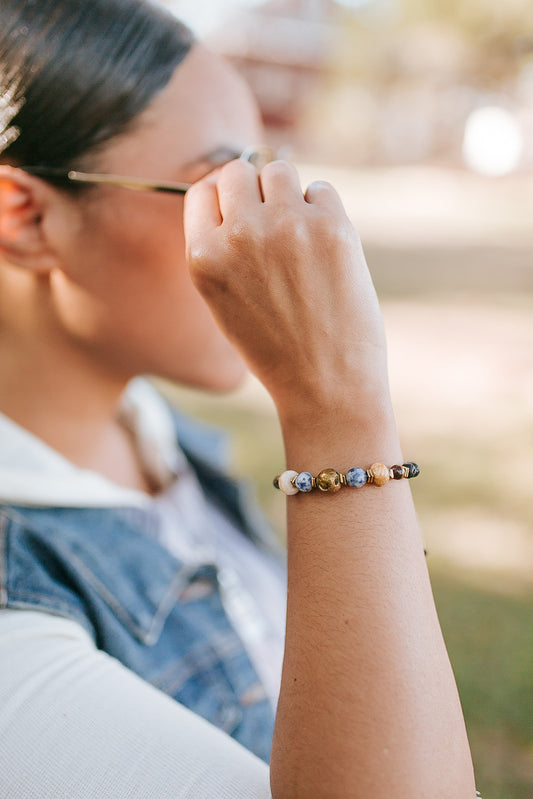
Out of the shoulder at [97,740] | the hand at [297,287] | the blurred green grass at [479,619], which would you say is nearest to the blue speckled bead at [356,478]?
the hand at [297,287]

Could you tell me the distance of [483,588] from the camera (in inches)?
134

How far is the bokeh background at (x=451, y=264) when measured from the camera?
321 cm

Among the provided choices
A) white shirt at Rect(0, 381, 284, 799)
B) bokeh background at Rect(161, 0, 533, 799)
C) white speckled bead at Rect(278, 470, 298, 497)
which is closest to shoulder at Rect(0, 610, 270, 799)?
white shirt at Rect(0, 381, 284, 799)

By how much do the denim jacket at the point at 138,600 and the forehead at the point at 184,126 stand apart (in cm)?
74

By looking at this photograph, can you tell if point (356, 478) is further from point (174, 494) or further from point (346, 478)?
point (174, 494)

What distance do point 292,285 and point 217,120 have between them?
0.60 m

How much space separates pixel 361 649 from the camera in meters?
1.02

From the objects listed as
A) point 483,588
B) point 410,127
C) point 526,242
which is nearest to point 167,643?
point 483,588

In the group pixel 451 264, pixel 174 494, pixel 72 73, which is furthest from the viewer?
pixel 451 264

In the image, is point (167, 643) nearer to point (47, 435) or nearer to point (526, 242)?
point (47, 435)

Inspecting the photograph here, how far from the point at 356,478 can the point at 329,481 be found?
0.04 m

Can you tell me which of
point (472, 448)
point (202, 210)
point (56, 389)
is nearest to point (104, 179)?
point (202, 210)

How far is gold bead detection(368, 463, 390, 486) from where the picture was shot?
1.07 meters

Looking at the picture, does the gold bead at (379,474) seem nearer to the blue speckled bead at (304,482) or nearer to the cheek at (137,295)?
the blue speckled bead at (304,482)
